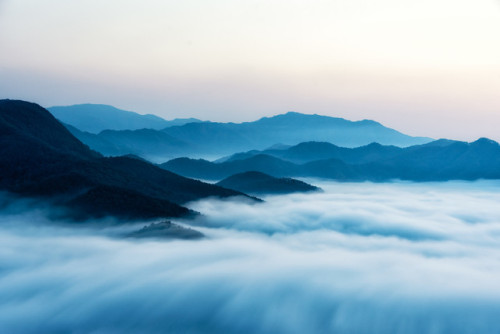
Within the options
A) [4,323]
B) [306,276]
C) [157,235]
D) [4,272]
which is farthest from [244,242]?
[4,323]

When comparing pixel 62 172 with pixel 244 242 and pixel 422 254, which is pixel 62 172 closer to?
pixel 244 242

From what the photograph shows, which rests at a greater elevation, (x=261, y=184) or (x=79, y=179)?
(x=79, y=179)

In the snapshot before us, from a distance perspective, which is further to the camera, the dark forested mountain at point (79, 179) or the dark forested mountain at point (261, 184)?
the dark forested mountain at point (261, 184)

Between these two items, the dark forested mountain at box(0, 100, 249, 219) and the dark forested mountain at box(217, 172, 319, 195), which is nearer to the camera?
the dark forested mountain at box(0, 100, 249, 219)
